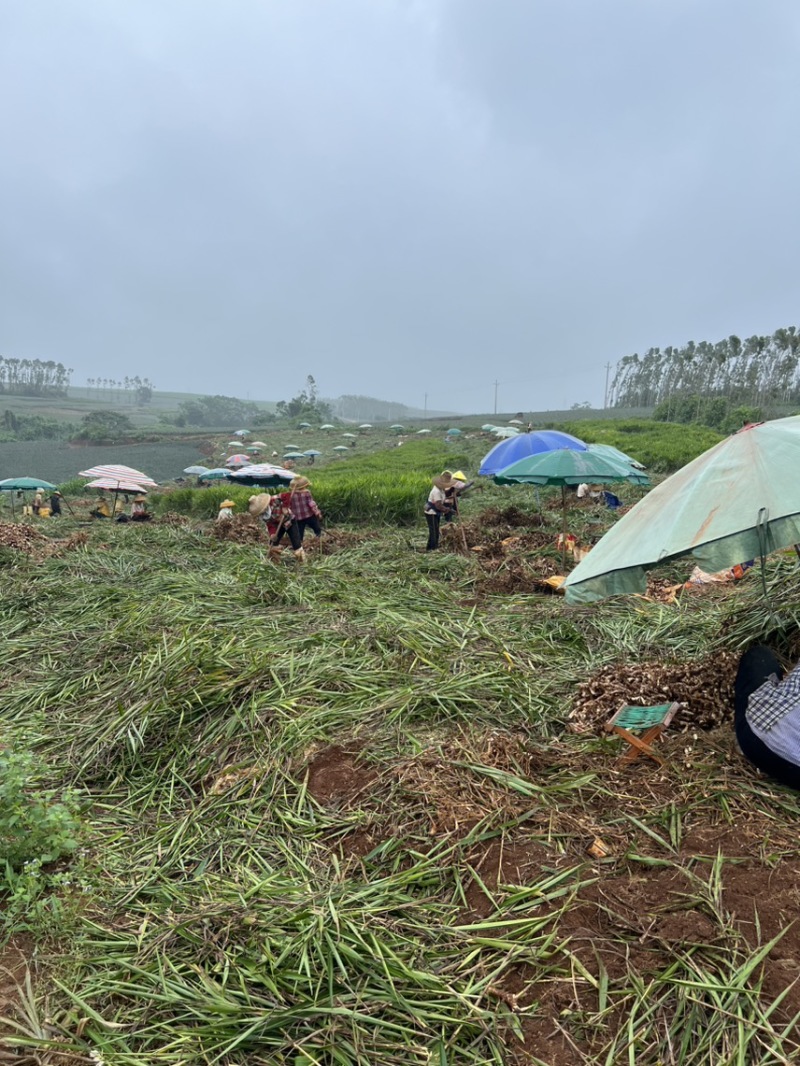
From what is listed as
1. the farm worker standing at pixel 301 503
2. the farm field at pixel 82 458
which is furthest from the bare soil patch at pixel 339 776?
the farm field at pixel 82 458

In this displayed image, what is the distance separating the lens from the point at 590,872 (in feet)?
7.12

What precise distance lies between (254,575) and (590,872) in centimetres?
507

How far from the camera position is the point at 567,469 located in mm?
7023

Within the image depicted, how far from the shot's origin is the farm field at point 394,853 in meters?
1.73

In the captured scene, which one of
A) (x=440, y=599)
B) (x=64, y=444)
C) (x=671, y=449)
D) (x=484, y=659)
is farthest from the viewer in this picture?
(x=64, y=444)

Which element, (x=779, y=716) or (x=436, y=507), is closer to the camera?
(x=779, y=716)

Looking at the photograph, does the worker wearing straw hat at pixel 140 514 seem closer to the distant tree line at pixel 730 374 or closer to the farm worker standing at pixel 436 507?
the farm worker standing at pixel 436 507

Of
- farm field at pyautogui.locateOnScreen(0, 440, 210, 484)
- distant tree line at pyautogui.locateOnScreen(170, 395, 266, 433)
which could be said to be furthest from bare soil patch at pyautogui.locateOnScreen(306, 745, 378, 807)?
distant tree line at pyautogui.locateOnScreen(170, 395, 266, 433)

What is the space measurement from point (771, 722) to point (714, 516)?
885 mm

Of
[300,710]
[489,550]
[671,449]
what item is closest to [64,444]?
[671,449]

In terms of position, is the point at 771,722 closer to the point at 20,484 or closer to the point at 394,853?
the point at 394,853

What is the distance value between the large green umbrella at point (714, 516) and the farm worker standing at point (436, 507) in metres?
6.24

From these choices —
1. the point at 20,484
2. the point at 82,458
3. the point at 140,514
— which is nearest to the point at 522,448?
the point at 140,514

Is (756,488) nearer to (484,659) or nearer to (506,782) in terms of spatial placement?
(506,782)
